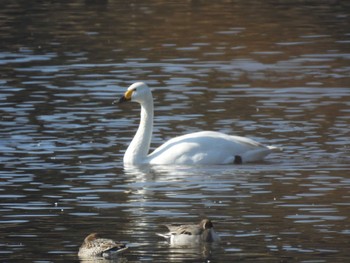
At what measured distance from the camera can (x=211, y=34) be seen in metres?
33.7

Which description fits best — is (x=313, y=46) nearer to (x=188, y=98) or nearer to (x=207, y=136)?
(x=188, y=98)

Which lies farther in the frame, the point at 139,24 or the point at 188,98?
the point at 139,24

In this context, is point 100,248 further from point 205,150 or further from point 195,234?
point 205,150

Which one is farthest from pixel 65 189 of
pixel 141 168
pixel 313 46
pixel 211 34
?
pixel 211 34

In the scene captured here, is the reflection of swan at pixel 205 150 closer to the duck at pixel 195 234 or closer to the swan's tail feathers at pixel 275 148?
the swan's tail feathers at pixel 275 148

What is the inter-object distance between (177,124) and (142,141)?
238cm

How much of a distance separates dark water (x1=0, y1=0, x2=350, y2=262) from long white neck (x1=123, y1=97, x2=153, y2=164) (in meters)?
0.35

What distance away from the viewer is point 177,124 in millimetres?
21797

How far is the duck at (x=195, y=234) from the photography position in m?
13.8

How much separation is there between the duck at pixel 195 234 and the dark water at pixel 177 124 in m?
0.10

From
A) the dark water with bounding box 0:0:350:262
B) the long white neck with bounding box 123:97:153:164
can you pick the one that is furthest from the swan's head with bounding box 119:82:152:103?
the dark water with bounding box 0:0:350:262

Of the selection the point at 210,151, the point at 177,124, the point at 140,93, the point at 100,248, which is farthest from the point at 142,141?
the point at 100,248

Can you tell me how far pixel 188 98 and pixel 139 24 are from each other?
1170cm

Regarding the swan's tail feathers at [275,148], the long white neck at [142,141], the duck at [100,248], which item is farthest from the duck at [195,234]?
the long white neck at [142,141]
